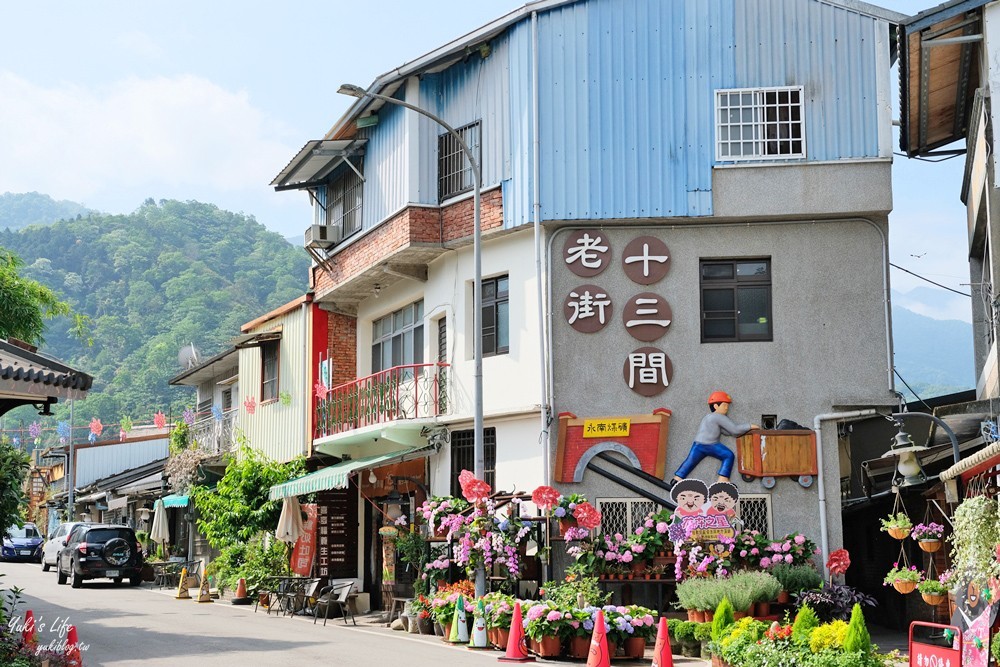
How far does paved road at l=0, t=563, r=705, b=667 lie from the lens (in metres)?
16.9

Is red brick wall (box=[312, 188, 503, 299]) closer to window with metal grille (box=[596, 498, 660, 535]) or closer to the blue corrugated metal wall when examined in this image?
the blue corrugated metal wall

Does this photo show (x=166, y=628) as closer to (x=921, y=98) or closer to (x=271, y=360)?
(x=271, y=360)

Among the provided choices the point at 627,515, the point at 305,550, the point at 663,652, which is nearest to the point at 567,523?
the point at 627,515

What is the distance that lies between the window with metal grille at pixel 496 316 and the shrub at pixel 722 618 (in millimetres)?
7599

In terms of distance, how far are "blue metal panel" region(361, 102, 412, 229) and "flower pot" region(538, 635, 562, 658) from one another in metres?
10.1

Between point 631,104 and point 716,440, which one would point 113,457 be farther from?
point 716,440

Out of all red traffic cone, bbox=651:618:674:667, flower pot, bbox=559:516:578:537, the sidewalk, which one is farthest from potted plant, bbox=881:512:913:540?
flower pot, bbox=559:516:578:537

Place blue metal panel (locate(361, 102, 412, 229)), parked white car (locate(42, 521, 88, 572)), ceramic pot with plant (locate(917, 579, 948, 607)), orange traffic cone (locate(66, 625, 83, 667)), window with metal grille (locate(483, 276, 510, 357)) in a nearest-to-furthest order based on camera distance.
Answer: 1. orange traffic cone (locate(66, 625, 83, 667))
2. ceramic pot with plant (locate(917, 579, 948, 607))
3. window with metal grille (locate(483, 276, 510, 357))
4. blue metal panel (locate(361, 102, 412, 229))
5. parked white car (locate(42, 521, 88, 572))

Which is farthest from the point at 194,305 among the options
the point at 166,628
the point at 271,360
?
the point at 166,628

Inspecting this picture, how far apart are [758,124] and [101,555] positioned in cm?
2291

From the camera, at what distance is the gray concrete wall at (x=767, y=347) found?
68.9 ft

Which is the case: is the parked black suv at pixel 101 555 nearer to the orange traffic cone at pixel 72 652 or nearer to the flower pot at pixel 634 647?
the orange traffic cone at pixel 72 652

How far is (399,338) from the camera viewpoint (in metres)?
27.5

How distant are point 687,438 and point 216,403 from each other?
23888 millimetres
